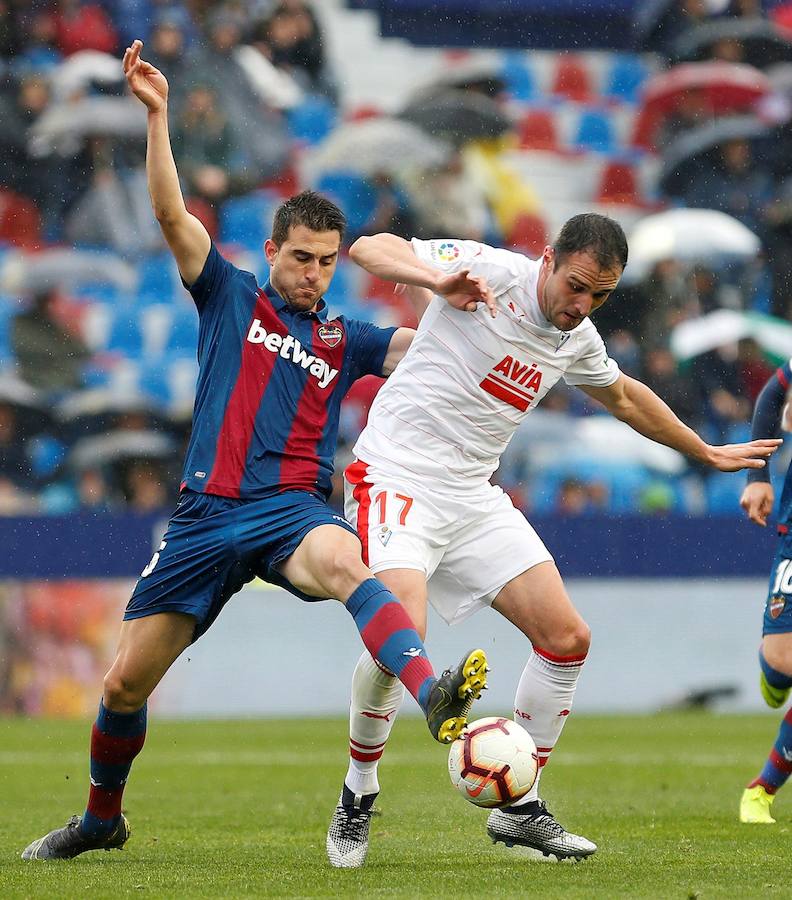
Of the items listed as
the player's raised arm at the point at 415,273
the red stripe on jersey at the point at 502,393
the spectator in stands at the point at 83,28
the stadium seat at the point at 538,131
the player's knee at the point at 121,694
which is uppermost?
the player's raised arm at the point at 415,273

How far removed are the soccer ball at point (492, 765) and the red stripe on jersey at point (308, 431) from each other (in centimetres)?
125

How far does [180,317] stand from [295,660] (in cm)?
493

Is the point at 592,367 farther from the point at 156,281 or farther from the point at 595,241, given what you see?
the point at 156,281

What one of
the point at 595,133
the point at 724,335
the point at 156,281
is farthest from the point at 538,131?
the point at 156,281

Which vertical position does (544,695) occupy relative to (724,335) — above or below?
above

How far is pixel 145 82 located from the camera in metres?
5.48

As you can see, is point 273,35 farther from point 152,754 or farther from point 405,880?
point 405,880

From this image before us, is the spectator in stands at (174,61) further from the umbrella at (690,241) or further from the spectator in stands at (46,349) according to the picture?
the umbrella at (690,241)

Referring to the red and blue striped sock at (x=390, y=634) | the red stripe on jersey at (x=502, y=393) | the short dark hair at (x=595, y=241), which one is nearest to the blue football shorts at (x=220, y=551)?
the red and blue striped sock at (x=390, y=634)

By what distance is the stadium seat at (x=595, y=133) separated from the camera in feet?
64.8

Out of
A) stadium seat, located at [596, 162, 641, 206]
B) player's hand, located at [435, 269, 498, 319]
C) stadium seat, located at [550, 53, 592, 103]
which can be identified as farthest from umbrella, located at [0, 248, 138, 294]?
player's hand, located at [435, 269, 498, 319]

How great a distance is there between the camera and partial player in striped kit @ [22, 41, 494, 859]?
17.5ft

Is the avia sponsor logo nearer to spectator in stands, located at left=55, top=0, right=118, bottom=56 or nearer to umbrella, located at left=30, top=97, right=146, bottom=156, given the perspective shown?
umbrella, located at left=30, top=97, right=146, bottom=156

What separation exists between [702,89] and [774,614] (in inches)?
511
